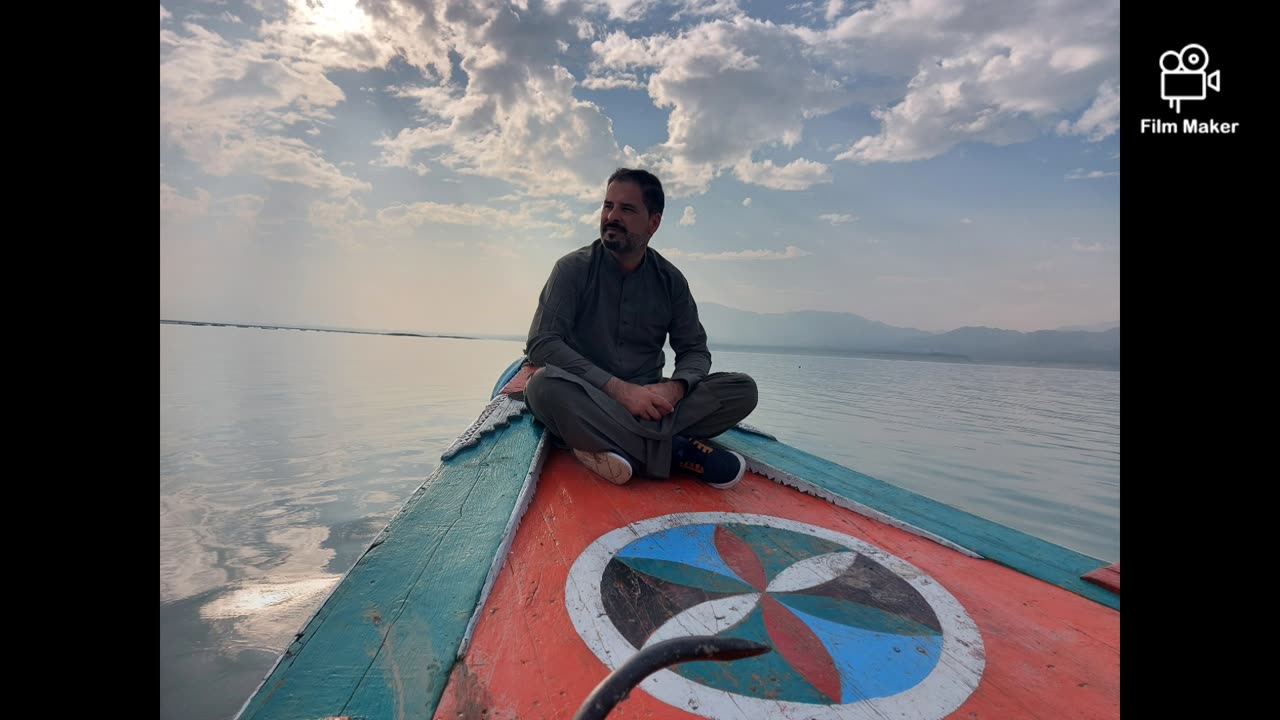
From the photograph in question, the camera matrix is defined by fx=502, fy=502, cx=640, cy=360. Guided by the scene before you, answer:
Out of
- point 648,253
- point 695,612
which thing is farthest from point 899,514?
point 648,253

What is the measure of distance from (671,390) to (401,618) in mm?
1336

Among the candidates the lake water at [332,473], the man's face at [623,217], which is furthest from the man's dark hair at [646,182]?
the lake water at [332,473]

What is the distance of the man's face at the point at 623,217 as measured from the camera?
2.39 metres

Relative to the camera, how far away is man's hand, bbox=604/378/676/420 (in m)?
2.07

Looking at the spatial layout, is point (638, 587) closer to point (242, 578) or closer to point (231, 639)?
point (231, 639)

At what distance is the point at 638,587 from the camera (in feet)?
4.26

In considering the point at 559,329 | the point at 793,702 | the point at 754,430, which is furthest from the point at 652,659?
the point at 754,430

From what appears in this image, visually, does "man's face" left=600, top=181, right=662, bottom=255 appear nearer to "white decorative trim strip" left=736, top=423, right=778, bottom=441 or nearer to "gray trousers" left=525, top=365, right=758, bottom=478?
"gray trousers" left=525, top=365, right=758, bottom=478

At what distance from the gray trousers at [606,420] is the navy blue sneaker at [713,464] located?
91 millimetres

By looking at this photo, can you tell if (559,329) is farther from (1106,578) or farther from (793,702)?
(1106,578)

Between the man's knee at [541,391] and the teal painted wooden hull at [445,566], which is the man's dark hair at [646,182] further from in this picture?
the teal painted wooden hull at [445,566]

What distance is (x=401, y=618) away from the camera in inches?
45.1
